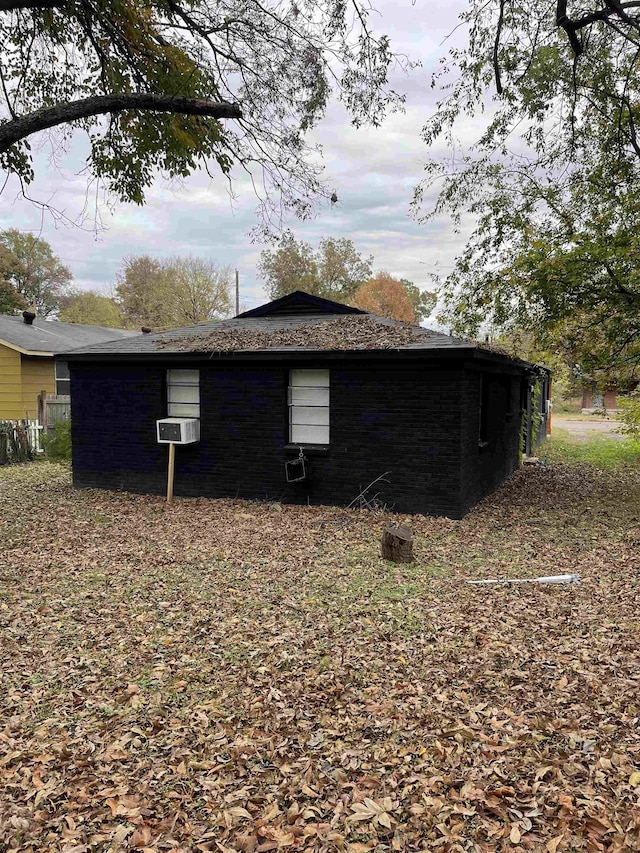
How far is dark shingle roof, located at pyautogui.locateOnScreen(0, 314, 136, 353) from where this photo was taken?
16.6 metres

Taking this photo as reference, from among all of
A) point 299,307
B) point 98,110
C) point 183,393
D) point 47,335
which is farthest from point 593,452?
point 47,335

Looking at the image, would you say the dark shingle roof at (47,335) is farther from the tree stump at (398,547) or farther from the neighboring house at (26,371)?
the tree stump at (398,547)

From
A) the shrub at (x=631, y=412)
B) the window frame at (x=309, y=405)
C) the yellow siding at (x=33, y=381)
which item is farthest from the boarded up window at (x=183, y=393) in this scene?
the shrub at (x=631, y=412)

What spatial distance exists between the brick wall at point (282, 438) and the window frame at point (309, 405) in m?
0.11

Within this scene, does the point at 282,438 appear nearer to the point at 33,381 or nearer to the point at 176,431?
the point at 176,431

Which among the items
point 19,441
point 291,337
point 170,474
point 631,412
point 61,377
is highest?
point 291,337

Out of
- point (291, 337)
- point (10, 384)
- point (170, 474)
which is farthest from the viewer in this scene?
point (10, 384)

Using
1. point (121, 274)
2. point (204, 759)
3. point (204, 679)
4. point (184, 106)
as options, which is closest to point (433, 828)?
point (204, 759)

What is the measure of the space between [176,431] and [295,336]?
8.76 ft

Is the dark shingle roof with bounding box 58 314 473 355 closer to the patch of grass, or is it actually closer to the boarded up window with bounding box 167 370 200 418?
the boarded up window with bounding box 167 370 200 418

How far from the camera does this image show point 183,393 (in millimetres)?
10477

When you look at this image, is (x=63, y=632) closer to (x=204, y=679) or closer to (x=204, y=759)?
(x=204, y=679)

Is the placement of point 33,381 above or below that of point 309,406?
above

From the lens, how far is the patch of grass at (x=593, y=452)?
15.4 metres
